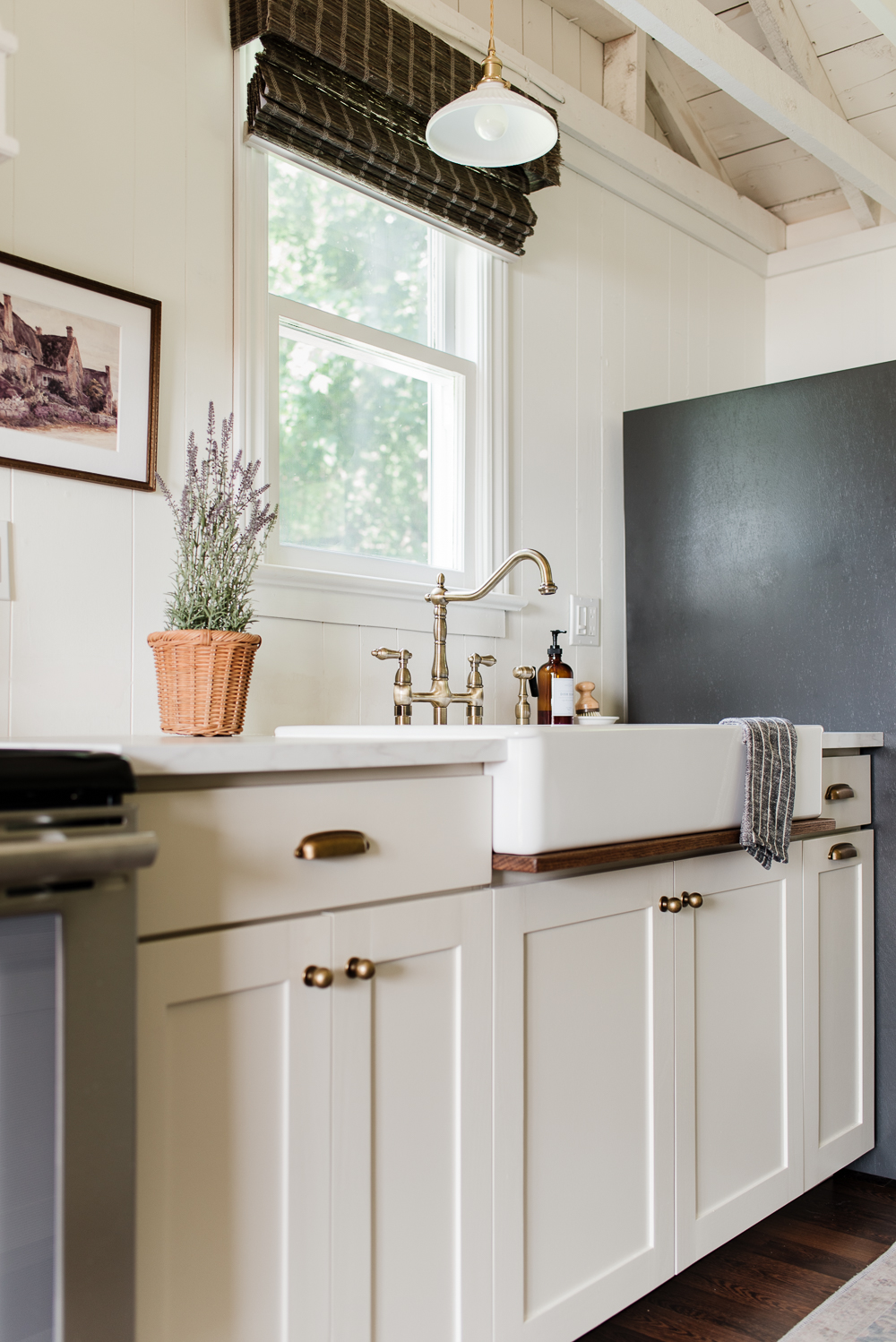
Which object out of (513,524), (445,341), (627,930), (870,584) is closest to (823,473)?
(870,584)

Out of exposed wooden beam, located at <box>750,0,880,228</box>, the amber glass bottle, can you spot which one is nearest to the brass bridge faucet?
the amber glass bottle

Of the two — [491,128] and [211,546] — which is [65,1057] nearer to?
[211,546]

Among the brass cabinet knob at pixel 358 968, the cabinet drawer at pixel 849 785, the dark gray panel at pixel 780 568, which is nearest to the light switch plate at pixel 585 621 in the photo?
the dark gray panel at pixel 780 568

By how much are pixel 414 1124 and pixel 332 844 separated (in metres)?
0.35

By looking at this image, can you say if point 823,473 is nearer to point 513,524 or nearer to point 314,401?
point 513,524

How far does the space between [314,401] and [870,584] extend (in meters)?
1.27

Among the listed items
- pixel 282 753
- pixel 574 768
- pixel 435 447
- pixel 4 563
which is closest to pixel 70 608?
pixel 4 563

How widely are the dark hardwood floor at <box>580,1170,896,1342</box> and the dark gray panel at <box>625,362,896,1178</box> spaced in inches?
9.6

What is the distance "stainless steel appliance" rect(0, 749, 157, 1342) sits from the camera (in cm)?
85

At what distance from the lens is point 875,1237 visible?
6.59 ft

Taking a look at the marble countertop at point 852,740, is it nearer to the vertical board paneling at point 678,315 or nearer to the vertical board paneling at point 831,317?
the vertical board paneling at point 678,315

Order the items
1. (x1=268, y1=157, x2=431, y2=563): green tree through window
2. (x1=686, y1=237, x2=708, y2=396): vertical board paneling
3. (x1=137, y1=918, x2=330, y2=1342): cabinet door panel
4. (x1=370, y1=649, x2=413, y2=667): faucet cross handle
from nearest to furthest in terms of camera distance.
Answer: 1. (x1=137, y1=918, x2=330, y2=1342): cabinet door panel
2. (x1=370, y1=649, x2=413, y2=667): faucet cross handle
3. (x1=268, y1=157, x2=431, y2=563): green tree through window
4. (x1=686, y1=237, x2=708, y2=396): vertical board paneling

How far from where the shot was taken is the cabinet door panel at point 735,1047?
1.69m

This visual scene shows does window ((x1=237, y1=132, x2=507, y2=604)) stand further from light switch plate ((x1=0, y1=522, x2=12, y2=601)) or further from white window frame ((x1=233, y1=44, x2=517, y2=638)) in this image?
light switch plate ((x1=0, y1=522, x2=12, y2=601))
